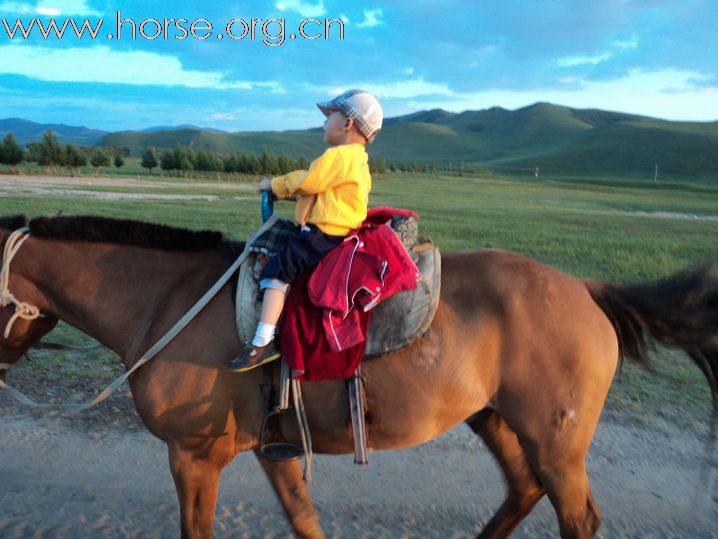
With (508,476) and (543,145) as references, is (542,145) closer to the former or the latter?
(543,145)

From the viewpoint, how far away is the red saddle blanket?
280cm

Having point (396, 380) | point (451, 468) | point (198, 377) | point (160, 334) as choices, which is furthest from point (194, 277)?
point (451, 468)

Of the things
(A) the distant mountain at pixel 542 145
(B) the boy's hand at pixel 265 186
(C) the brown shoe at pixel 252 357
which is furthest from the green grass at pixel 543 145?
(C) the brown shoe at pixel 252 357

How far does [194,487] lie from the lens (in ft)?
9.86

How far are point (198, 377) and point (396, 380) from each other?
0.99 metres

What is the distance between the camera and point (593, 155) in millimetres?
117312

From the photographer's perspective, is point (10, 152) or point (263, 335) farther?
point (10, 152)

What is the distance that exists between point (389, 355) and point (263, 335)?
0.64 metres

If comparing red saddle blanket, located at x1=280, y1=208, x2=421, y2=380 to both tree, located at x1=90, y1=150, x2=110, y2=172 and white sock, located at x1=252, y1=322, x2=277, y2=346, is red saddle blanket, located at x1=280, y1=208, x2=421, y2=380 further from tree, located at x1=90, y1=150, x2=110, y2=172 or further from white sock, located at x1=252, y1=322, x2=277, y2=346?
tree, located at x1=90, y1=150, x2=110, y2=172

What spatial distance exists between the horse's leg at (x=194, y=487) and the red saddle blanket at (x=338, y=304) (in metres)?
0.73

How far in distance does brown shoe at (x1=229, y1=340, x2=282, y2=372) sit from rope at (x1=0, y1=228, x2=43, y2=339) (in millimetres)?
1202

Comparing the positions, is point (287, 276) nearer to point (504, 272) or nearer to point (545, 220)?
point (504, 272)

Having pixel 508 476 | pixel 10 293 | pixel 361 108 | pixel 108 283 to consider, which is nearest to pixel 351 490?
pixel 508 476

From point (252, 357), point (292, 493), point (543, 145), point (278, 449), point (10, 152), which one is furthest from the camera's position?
point (543, 145)
